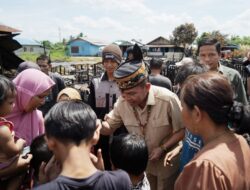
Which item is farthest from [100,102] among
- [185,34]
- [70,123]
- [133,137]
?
[185,34]

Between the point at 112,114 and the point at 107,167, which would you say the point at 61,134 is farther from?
the point at 107,167

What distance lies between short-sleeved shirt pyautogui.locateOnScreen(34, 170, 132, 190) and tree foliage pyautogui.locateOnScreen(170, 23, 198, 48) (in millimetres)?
37984

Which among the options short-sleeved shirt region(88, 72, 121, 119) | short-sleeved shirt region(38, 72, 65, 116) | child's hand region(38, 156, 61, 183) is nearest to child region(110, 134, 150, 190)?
child's hand region(38, 156, 61, 183)

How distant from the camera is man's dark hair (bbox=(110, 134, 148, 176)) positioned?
2.10 metres

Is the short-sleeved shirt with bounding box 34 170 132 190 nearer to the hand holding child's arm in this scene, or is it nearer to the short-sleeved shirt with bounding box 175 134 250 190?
the short-sleeved shirt with bounding box 175 134 250 190

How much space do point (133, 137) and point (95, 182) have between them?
3.16 ft

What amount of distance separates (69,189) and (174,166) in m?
1.59

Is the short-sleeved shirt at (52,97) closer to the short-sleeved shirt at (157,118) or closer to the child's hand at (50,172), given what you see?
the short-sleeved shirt at (157,118)

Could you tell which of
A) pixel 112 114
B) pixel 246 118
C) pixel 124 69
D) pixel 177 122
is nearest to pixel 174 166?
pixel 177 122

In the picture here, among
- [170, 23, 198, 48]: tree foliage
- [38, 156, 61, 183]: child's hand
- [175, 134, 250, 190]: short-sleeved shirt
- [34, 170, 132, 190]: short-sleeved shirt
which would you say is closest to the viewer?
[34, 170, 132, 190]: short-sleeved shirt

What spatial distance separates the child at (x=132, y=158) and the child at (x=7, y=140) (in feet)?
2.21

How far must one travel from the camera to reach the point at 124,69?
7.88ft

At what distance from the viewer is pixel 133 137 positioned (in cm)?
223

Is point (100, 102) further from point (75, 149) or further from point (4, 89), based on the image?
point (75, 149)
